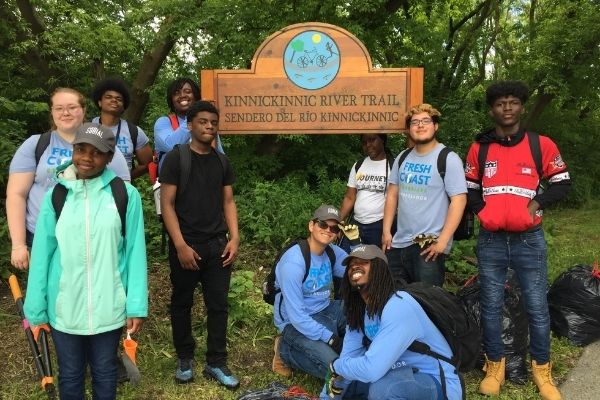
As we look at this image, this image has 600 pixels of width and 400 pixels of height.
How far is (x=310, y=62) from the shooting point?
4.25 m

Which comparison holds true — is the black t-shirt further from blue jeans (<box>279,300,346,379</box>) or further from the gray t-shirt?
the gray t-shirt

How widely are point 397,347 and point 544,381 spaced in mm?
1521

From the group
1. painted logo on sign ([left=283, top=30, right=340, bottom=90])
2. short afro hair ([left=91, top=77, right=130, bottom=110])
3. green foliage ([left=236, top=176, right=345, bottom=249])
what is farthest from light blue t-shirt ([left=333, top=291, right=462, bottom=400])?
green foliage ([left=236, top=176, right=345, bottom=249])

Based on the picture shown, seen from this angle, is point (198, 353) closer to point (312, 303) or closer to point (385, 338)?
point (312, 303)

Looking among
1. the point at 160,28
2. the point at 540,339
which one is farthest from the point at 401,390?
the point at 160,28

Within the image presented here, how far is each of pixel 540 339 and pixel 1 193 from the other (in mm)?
5490

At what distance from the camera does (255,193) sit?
6.80 metres

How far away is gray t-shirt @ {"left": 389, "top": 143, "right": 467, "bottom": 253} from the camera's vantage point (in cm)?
350

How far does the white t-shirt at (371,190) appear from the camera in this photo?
414cm

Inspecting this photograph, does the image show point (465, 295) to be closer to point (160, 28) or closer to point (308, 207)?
point (308, 207)

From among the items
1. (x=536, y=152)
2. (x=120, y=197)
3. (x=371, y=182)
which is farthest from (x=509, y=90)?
(x=120, y=197)

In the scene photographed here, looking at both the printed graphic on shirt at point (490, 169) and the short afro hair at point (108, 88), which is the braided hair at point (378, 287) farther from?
the short afro hair at point (108, 88)

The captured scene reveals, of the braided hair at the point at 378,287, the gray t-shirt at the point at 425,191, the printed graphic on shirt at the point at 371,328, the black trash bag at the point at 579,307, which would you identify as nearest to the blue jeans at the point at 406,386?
the printed graphic on shirt at the point at 371,328

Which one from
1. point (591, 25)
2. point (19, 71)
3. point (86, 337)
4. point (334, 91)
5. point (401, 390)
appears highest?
point (591, 25)
